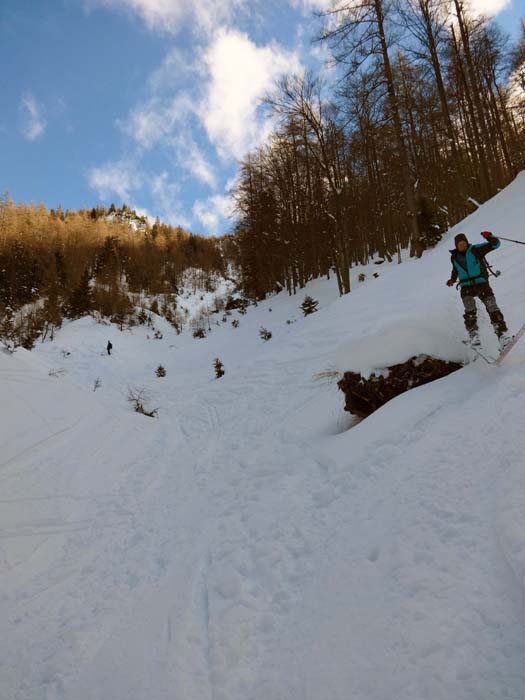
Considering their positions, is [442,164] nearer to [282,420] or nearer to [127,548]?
[282,420]

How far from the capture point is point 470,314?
4324 millimetres

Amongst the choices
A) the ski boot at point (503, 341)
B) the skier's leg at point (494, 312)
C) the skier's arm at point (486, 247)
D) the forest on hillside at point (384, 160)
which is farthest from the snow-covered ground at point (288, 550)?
the forest on hillside at point (384, 160)

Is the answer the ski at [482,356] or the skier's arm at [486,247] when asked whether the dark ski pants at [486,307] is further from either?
the skier's arm at [486,247]

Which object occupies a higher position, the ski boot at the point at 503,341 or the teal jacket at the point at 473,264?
the teal jacket at the point at 473,264

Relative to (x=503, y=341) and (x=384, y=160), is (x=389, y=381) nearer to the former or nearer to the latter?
(x=503, y=341)

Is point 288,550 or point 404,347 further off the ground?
point 404,347

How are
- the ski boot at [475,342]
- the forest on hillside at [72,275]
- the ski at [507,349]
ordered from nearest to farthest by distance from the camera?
1. the ski at [507,349]
2. the ski boot at [475,342]
3. the forest on hillside at [72,275]

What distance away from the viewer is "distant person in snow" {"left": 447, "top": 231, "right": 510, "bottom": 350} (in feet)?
13.8

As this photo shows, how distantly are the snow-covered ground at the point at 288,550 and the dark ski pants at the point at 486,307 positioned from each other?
0.23 meters

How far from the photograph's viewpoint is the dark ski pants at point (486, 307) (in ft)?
13.3

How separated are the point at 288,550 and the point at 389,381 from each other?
241cm

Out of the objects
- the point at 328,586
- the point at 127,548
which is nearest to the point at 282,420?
the point at 127,548

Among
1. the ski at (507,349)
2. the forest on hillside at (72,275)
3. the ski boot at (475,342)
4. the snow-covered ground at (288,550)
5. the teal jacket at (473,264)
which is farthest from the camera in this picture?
the forest on hillside at (72,275)

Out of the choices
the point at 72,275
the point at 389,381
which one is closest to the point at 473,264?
the point at 389,381
